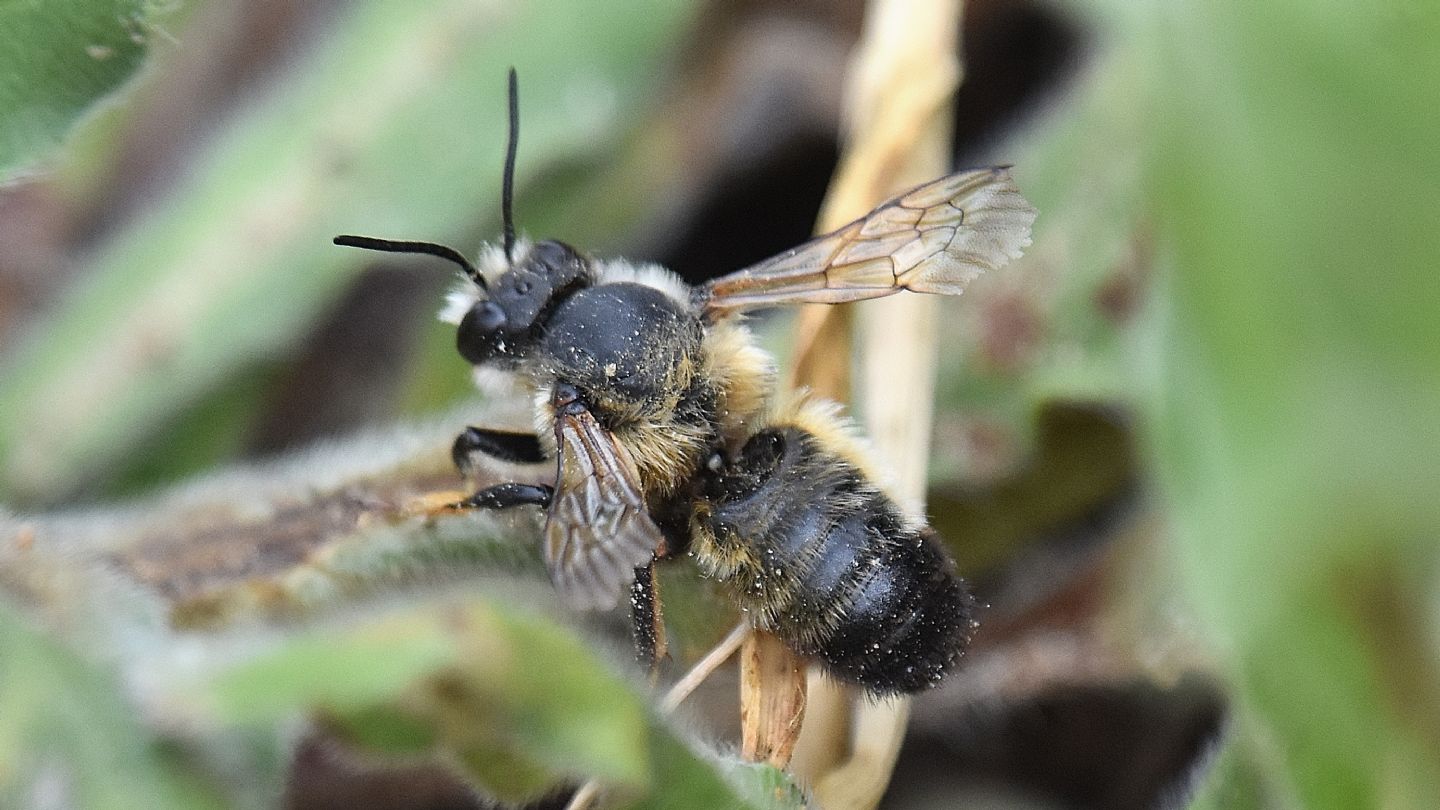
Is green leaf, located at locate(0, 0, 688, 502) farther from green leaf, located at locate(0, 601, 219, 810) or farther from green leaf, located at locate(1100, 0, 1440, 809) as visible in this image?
green leaf, located at locate(1100, 0, 1440, 809)

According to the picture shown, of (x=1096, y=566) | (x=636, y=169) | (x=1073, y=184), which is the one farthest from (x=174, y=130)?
(x=1096, y=566)

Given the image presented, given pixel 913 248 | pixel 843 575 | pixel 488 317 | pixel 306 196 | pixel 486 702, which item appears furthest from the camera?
pixel 306 196

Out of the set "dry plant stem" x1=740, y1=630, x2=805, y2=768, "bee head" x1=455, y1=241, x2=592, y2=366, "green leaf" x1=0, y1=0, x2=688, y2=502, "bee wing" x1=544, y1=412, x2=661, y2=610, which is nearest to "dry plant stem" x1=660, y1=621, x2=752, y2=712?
"dry plant stem" x1=740, y1=630, x2=805, y2=768

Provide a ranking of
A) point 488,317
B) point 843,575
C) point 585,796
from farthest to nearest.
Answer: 1. point 488,317
2. point 843,575
3. point 585,796

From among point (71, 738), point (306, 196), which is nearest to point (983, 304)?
point (306, 196)

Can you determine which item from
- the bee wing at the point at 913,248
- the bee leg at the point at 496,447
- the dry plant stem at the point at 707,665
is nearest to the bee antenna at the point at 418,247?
the bee leg at the point at 496,447

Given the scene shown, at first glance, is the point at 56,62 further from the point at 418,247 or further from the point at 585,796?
the point at 585,796

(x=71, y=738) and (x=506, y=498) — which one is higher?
(x=506, y=498)
